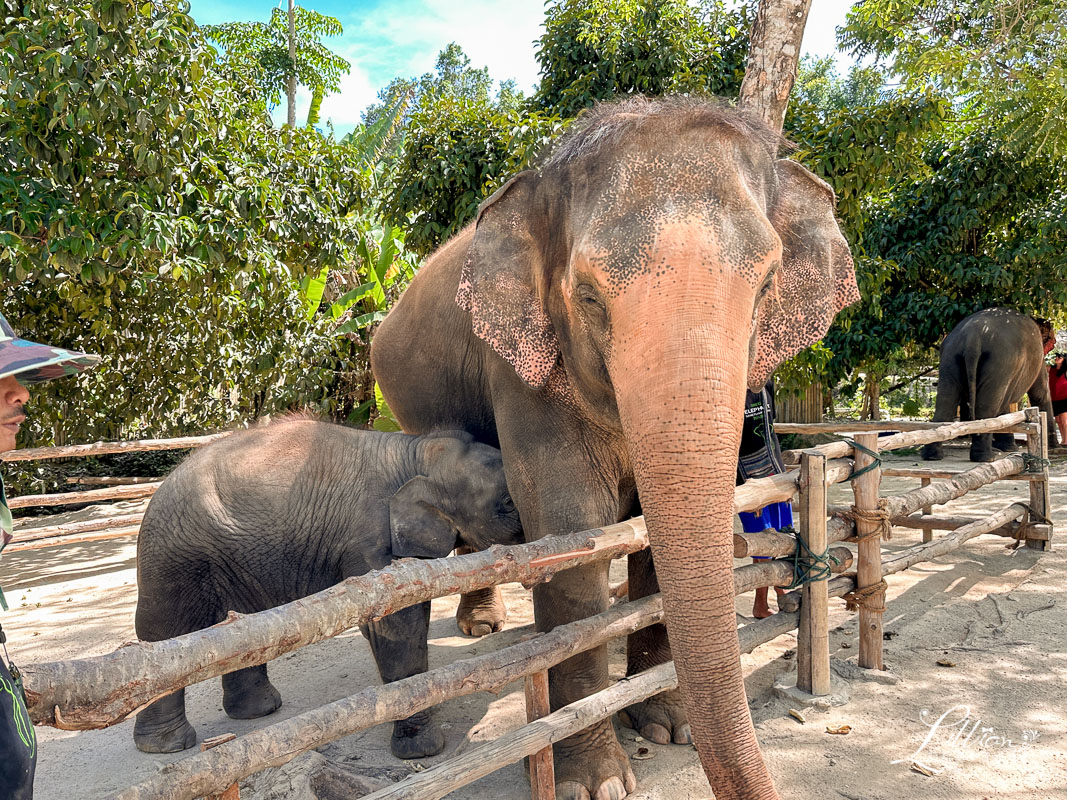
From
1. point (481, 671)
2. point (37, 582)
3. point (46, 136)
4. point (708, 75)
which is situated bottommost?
point (37, 582)

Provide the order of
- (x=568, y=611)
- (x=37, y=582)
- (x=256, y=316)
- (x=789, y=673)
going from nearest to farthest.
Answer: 1. (x=568, y=611)
2. (x=789, y=673)
3. (x=37, y=582)
4. (x=256, y=316)

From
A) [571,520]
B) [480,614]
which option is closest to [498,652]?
[571,520]

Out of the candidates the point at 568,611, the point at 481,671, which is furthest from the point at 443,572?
the point at 568,611

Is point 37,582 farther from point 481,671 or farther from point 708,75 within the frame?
point 708,75

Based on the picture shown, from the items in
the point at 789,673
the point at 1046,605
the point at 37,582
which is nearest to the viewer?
the point at 789,673

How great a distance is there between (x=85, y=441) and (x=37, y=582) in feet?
8.05

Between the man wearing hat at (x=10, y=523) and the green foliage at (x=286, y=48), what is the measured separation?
20.0 m

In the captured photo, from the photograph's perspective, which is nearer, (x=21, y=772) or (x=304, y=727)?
(x=21, y=772)

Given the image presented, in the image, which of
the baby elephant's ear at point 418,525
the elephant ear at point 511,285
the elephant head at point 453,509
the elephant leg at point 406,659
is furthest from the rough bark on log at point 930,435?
the elephant leg at point 406,659

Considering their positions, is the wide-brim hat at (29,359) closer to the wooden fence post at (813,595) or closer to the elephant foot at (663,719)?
the elephant foot at (663,719)

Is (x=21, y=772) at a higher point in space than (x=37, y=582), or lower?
higher

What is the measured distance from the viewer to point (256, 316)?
28.9 feet

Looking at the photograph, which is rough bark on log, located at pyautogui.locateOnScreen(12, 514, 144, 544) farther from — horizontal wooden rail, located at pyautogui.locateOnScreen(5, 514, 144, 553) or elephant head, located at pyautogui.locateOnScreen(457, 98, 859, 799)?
elephant head, located at pyautogui.locateOnScreen(457, 98, 859, 799)

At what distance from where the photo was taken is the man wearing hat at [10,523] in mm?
1327
